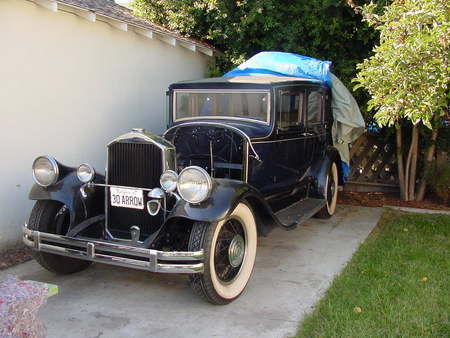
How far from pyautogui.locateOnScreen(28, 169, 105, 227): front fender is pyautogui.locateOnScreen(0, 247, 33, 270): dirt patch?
909mm

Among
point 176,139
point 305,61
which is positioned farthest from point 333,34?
point 176,139

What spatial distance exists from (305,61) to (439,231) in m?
2.76

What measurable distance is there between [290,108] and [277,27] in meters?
2.88

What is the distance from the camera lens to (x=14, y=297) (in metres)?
2.12

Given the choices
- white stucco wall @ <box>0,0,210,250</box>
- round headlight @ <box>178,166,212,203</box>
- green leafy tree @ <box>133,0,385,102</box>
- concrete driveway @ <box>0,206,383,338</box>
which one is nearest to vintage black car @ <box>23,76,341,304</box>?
round headlight @ <box>178,166,212,203</box>

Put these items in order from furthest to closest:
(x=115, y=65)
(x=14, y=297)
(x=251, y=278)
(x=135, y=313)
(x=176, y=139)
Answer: (x=115, y=65), (x=176, y=139), (x=251, y=278), (x=135, y=313), (x=14, y=297)

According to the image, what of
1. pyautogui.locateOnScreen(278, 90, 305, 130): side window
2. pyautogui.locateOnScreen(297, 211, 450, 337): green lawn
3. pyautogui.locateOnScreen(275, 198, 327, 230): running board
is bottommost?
pyautogui.locateOnScreen(297, 211, 450, 337): green lawn

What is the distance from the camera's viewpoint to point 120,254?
3441mm

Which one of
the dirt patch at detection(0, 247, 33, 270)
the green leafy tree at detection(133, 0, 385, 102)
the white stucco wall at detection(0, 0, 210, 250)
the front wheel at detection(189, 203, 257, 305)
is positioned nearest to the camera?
the front wheel at detection(189, 203, 257, 305)

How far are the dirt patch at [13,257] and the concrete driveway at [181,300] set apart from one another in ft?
0.38

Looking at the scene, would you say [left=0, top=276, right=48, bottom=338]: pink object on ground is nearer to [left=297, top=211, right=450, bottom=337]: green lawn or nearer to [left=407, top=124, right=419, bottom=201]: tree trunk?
[left=297, top=211, right=450, bottom=337]: green lawn

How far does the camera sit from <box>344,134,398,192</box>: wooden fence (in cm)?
788

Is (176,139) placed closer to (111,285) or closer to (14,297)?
(111,285)

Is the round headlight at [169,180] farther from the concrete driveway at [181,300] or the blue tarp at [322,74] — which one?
the blue tarp at [322,74]
